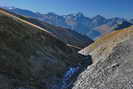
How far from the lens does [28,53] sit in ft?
183

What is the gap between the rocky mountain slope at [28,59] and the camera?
4491 cm

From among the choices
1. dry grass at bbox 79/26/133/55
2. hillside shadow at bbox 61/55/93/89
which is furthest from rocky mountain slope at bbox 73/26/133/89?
dry grass at bbox 79/26/133/55

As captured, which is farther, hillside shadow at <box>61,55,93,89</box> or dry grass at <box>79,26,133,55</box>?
dry grass at <box>79,26,133,55</box>

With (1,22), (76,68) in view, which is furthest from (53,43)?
(1,22)

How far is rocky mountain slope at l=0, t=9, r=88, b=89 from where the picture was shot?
147 ft

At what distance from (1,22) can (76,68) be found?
26.7 meters

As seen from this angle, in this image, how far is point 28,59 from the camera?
5359cm

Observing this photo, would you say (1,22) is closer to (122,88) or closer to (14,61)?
(14,61)

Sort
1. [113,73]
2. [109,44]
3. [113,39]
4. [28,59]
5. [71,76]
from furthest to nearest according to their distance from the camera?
1. [113,39]
2. [109,44]
3. [71,76]
4. [28,59]
5. [113,73]

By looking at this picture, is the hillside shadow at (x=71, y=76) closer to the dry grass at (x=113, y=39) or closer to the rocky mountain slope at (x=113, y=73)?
the rocky mountain slope at (x=113, y=73)

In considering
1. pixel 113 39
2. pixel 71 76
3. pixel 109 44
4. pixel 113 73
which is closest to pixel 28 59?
pixel 71 76

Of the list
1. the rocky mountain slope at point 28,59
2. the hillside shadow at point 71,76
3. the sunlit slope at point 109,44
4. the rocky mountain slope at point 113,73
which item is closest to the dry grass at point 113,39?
the sunlit slope at point 109,44

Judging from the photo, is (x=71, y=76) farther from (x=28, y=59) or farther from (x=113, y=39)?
(x=113, y=39)

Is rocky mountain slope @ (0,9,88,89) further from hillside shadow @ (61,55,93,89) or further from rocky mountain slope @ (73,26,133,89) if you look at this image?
rocky mountain slope @ (73,26,133,89)
